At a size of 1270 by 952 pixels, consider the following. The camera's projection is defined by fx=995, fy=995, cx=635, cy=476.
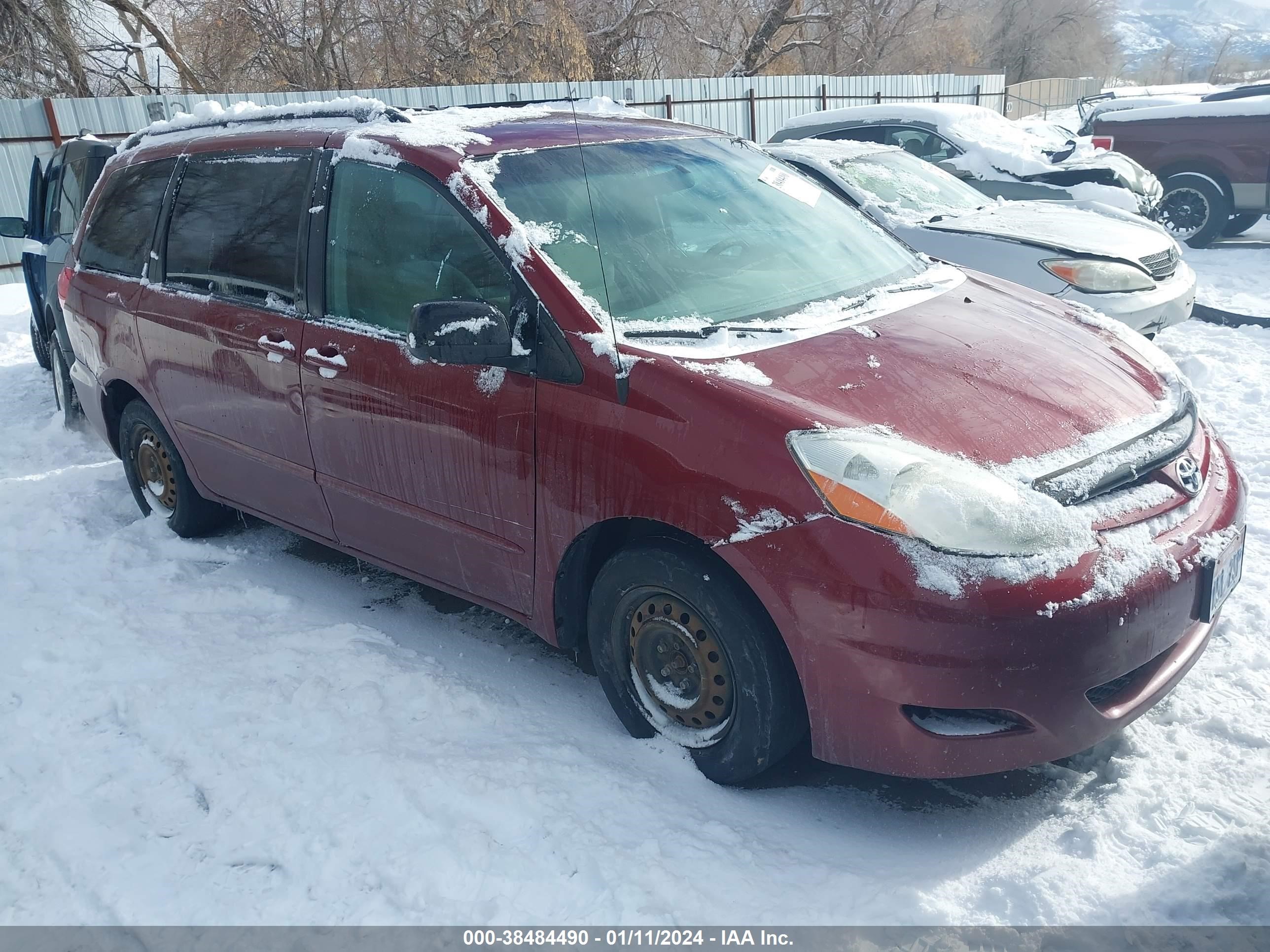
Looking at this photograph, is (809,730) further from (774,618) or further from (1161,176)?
(1161,176)

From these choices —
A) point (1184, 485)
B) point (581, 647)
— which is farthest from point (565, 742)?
point (1184, 485)

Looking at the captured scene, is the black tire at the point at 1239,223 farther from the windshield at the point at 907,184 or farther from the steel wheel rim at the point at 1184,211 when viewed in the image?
the windshield at the point at 907,184

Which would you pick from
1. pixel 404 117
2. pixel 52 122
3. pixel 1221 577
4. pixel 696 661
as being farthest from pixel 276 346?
pixel 52 122

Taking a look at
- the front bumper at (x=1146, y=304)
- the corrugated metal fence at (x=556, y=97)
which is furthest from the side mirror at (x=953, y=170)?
the front bumper at (x=1146, y=304)

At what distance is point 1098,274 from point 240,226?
5148mm

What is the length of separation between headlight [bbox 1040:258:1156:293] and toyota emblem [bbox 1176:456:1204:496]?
390 centimetres

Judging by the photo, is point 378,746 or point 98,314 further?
point 98,314

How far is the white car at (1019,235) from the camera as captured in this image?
6.39 m

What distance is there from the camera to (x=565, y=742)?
3098mm

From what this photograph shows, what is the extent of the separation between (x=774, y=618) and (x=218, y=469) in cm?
289

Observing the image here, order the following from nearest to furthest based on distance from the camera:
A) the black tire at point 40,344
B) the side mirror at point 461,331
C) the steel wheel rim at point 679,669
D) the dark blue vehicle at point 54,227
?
the steel wheel rim at point 679,669
the side mirror at point 461,331
the dark blue vehicle at point 54,227
the black tire at point 40,344

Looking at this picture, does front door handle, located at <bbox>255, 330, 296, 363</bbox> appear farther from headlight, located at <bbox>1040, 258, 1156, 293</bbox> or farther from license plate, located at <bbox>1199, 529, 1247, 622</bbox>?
headlight, located at <bbox>1040, 258, 1156, 293</bbox>

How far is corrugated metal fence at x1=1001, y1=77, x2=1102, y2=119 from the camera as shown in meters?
39.8

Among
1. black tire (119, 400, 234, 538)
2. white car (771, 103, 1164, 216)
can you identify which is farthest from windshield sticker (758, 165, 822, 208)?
white car (771, 103, 1164, 216)
